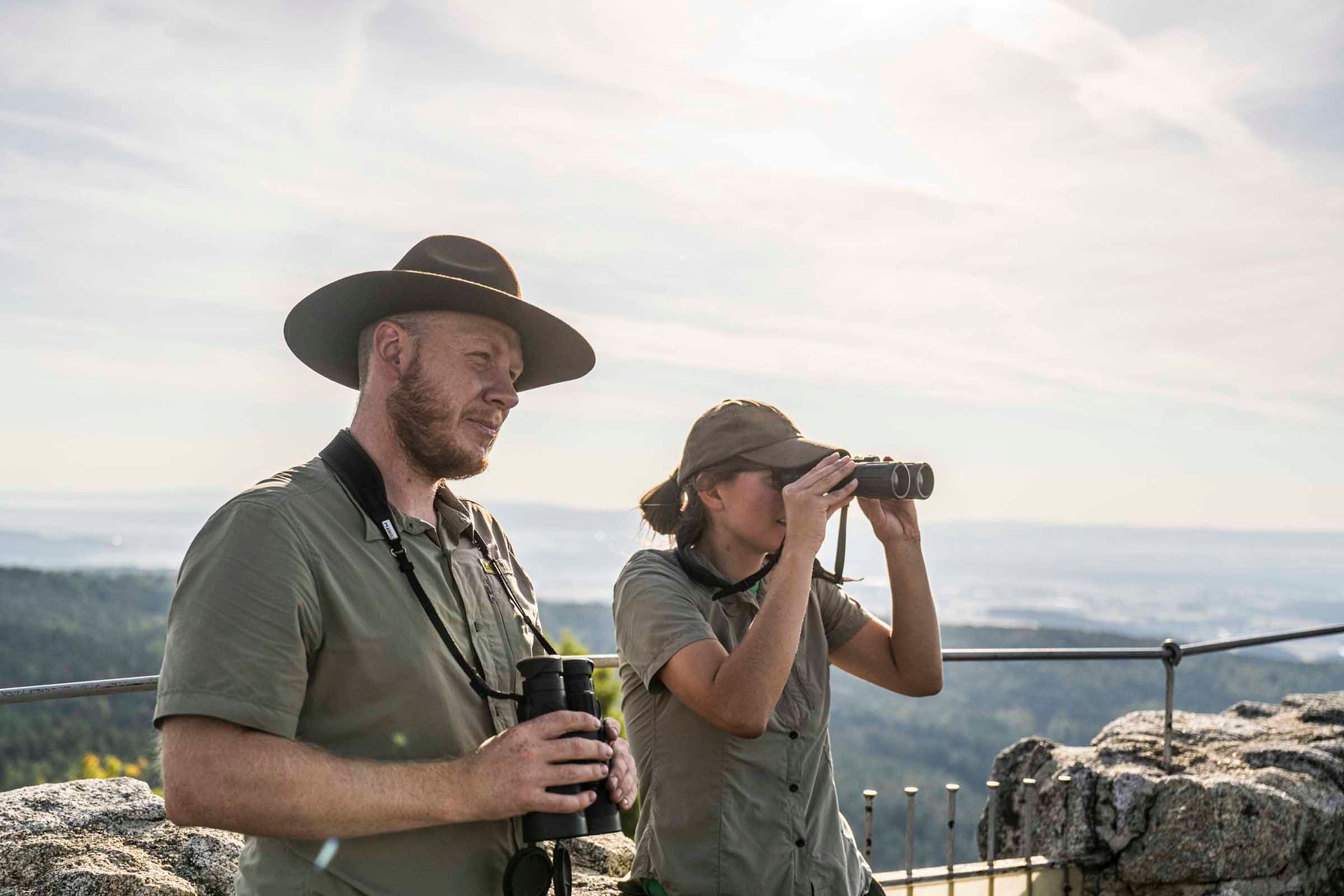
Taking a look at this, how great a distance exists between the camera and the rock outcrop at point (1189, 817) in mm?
3947

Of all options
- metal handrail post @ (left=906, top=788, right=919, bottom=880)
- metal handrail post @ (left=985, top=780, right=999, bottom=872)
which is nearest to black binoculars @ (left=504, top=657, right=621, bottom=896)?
metal handrail post @ (left=906, top=788, right=919, bottom=880)

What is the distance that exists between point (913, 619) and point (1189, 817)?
6.14 feet

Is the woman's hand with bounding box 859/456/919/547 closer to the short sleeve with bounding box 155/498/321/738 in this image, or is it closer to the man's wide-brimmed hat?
the man's wide-brimmed hat

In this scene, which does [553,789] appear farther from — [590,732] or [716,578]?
[716,578]

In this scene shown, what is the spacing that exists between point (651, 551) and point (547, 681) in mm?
842

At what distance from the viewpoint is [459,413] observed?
6.37ft

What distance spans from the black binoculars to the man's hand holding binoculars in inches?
1.1

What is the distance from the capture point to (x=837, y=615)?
2852 mm

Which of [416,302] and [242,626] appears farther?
[416,302]

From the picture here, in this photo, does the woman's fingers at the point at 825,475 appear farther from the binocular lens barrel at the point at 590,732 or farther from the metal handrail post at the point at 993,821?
the metal handrail post at the point at 993,821

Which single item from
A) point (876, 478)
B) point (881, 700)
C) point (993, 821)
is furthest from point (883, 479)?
point (881, 700)

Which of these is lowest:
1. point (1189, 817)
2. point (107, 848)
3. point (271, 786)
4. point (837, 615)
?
point (1189, 817)

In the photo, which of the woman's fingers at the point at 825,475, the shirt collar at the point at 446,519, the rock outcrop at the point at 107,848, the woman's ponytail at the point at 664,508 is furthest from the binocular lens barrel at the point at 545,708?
the rock outcrop at the point at 107,848

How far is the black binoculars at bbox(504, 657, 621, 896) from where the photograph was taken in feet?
5.65
